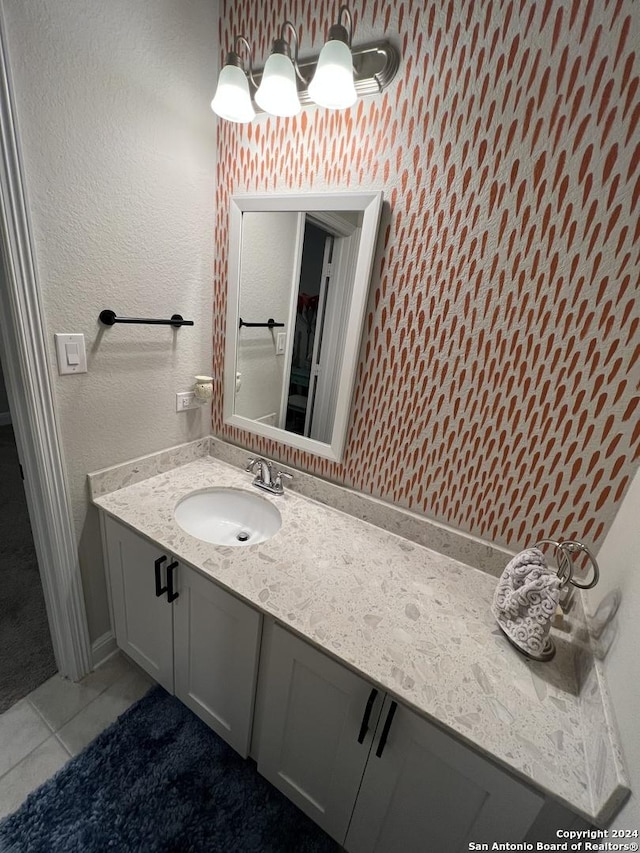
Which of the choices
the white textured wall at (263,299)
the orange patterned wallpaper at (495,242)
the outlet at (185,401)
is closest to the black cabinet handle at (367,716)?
the orange patterned wallpaper at (495,242)

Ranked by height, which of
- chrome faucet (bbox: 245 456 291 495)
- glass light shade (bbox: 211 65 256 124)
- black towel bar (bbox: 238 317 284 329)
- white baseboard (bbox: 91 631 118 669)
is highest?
glass light shade (bbox: 211 65 256 124)

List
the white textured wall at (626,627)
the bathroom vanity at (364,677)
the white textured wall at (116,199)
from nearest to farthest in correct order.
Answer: the white textured wall at (626,627)
the bathroom vanity at (364,677)
the white textured wall at (116,199)

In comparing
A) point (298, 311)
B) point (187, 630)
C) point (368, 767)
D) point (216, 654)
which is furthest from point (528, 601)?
point (298, 311)

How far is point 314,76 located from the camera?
901 millimetres

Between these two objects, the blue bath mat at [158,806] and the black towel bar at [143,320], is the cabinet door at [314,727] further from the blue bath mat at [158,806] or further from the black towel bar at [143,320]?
the black towel bar at [143,320]

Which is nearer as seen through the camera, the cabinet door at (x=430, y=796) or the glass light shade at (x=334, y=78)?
the cabinet door at (x=430, y=796)

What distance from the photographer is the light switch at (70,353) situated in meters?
1.01

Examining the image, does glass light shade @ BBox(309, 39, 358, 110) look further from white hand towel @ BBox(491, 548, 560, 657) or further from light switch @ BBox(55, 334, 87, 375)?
white hand towel @ BBox(491, 548, 560, 657)

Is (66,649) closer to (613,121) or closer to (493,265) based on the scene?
(493,265)

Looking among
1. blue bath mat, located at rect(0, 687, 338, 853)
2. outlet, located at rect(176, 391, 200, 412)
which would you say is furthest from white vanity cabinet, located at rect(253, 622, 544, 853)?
outlet, located at rect(176, 391, 200, 412)

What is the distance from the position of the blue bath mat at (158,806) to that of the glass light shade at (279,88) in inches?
78.1

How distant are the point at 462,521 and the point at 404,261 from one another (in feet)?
2.66

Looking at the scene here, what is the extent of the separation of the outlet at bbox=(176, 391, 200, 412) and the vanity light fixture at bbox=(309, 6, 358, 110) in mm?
1030

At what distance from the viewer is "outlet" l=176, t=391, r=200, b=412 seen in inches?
55.7
